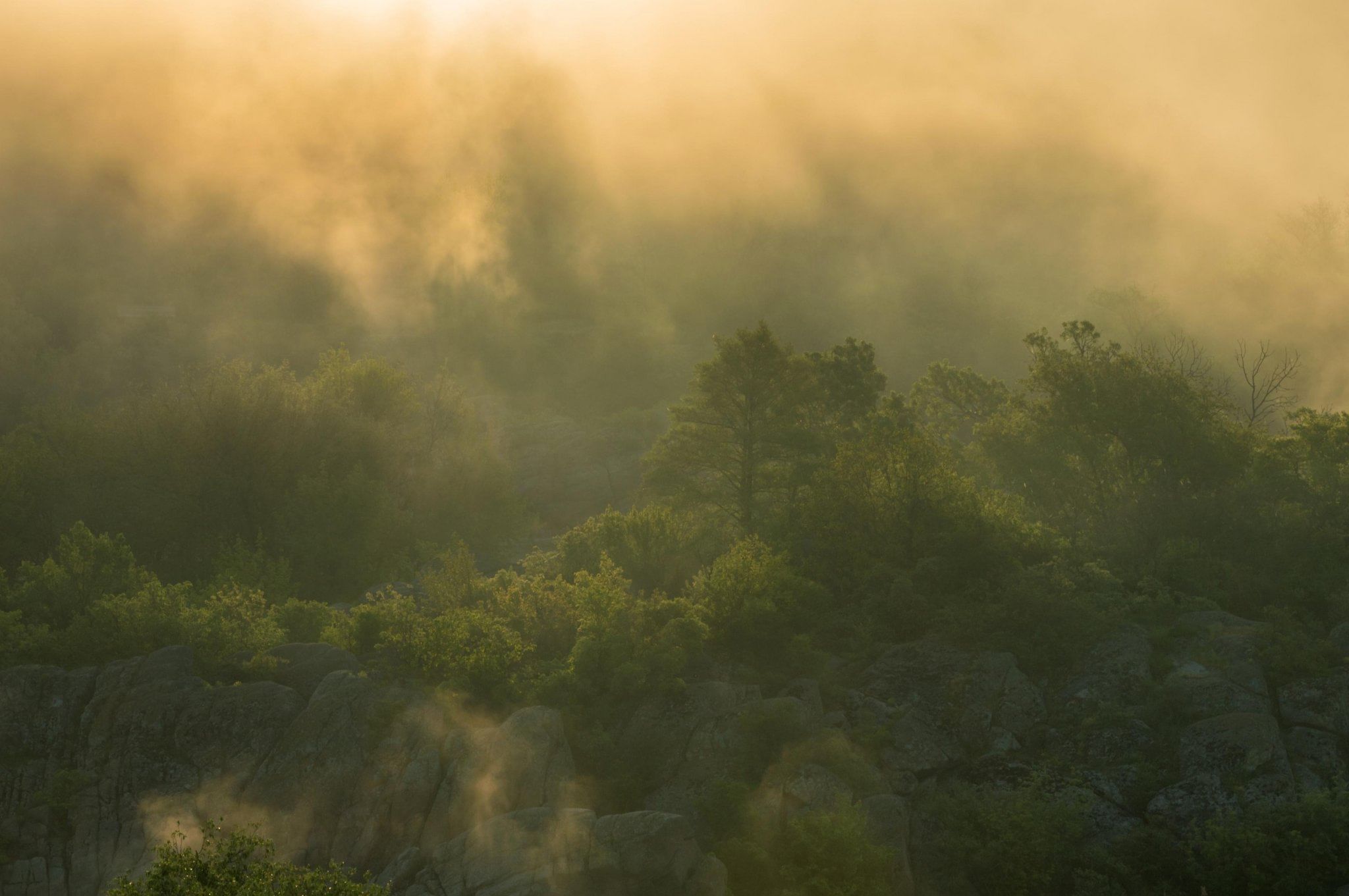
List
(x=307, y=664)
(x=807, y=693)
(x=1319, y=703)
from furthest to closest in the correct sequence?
(x=807, y=693) → (x=307, y=664) → (x=1319, y=703)

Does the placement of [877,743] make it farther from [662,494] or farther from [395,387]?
[395,387]

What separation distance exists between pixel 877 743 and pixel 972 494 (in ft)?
55.0

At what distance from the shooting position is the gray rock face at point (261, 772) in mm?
32094

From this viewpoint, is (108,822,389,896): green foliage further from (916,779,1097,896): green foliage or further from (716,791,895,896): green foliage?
(916,779,1097,896): green foliage

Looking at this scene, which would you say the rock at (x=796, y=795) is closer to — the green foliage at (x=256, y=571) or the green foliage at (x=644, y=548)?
the green foliage at (x=644, y=548)

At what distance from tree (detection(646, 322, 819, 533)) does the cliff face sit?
2182cm

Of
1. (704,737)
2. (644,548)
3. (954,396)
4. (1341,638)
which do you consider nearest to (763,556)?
(644,548)

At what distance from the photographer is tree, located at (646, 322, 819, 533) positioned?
60.8 metres

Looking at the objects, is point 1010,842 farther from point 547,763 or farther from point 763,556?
point 763,556

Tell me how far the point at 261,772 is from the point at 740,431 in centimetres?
3368

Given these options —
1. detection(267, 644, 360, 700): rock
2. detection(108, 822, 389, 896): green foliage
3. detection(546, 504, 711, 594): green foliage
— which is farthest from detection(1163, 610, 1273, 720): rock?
detection(267, 644, 360, 700): rock

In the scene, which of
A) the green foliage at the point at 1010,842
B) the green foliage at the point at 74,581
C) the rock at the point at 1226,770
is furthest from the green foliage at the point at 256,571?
the rock at the point at 1226,770

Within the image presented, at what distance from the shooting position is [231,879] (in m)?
20.7

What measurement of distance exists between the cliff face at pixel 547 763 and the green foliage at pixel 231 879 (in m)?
7.31
